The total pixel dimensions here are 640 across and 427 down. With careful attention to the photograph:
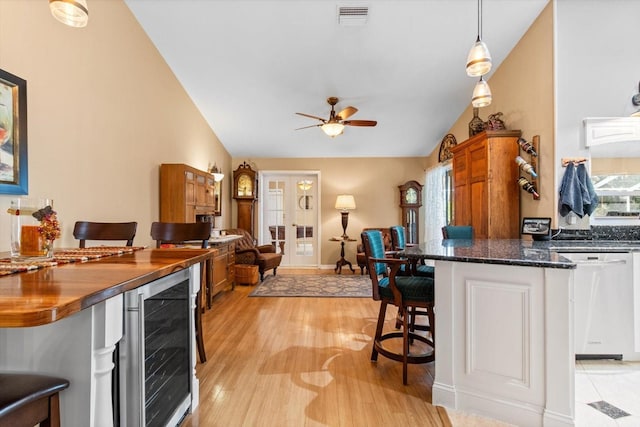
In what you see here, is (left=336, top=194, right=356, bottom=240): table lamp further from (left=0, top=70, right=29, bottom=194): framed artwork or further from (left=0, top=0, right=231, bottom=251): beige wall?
(left=0, top=70, right=29, bottom=194): framed artwork

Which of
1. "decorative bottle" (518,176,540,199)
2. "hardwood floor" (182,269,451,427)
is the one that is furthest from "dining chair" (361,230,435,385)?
"decorative bottle" (518,176,540,199)

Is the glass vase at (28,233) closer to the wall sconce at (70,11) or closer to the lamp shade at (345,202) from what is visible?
the wall sconce at (70,11)

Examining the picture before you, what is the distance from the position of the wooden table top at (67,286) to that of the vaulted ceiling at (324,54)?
9.20 feet

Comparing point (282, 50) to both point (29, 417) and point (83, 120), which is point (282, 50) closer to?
point (83, 120)

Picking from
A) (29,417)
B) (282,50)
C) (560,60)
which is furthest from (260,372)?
(560,60)

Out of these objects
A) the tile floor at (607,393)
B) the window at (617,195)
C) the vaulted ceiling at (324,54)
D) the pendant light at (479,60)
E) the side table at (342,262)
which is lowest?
the tile floor at (607,393)

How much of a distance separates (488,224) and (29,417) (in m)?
3.57

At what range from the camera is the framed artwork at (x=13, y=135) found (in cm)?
195

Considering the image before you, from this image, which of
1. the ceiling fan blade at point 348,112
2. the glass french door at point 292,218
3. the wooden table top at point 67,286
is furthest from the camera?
the glass french door at point 292,218

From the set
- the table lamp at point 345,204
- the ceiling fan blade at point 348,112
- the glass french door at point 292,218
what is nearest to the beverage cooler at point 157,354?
the ceiling fan blade at point 348,112

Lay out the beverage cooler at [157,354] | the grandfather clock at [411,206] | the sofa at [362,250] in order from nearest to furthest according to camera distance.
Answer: the beverage cooler at [157,354], the sofa at [362,250], the grandfather clock at [411,206]

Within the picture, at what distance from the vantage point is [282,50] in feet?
11.9

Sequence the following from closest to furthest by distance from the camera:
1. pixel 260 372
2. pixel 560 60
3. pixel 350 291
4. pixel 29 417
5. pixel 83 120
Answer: pixel 29 417 < pixel 260 372 < pixel 83 120 < pixel 560 60 < pixel 350 291

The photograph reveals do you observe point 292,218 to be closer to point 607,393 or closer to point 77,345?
point 607,393
